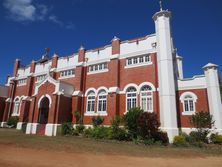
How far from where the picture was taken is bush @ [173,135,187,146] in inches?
611

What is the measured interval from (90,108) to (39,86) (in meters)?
8.60

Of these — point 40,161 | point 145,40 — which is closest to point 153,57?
point 145,40

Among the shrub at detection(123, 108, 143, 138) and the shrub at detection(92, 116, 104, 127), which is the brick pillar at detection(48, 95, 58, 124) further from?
the shrub at detection(123, 108, 143, 138)

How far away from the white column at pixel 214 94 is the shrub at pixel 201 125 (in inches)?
43.6

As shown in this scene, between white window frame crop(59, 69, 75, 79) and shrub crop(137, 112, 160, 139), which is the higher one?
white window frame crop(59, 69, 75, 79)

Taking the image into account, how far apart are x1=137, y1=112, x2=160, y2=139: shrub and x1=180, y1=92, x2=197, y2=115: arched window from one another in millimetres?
4117

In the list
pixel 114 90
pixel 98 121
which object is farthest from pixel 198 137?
pixel 98 121

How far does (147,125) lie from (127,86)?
6.66 m

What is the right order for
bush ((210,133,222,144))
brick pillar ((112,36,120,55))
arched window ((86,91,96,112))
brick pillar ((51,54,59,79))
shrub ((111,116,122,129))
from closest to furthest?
bush ((210,133,222,144)) < shrub ((111,116,122,129)) < brick pillar ((112,36,120,55)) < arched window ((86,91,96,112)) < brick pillar ((51,54,59,79))

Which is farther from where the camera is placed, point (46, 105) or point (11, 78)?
point (11, 78)

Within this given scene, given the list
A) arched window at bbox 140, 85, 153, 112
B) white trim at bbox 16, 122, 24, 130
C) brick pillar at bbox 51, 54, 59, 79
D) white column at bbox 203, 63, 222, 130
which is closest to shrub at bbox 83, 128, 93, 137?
arched window at bbox 140, 85, 153, 112

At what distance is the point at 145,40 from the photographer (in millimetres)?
21812

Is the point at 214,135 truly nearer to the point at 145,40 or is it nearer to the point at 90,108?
the point at 145,40

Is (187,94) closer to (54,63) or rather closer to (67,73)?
(67,73)
